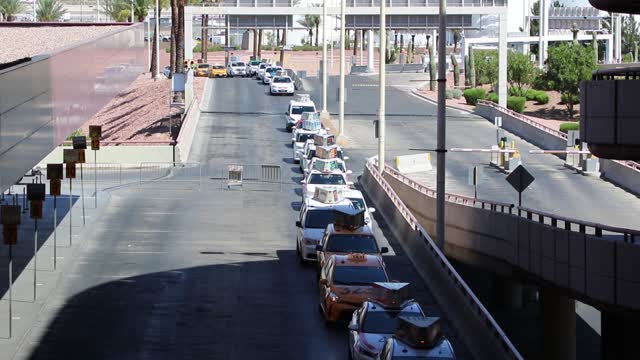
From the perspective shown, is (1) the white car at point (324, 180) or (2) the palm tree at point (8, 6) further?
(2) the palm tree at point (8, 6)

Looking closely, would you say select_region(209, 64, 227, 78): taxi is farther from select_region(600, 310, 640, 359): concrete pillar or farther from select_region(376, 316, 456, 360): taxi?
select_region(376, 316, 456, 360): taxi

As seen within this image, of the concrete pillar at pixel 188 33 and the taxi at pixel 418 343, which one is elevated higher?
the concrete pillar at pixel 188 33

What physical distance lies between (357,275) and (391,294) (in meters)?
3.22

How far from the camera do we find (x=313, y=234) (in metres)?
34.4

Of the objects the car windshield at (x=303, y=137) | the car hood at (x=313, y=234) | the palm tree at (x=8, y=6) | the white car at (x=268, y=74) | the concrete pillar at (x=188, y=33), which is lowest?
the car hood at (x=313, y=234)

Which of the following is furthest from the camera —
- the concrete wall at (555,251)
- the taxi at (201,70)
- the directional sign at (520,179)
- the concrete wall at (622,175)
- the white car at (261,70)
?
the taxi at (201,70)

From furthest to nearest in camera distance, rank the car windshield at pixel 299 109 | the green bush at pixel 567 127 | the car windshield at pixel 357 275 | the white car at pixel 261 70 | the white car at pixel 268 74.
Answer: the white car at pixel 261 70
the white car at pixel 268 74
the green bush at pixel 567 127
the car windshield at pixel 299 109
the car windshield at pixel 357 275

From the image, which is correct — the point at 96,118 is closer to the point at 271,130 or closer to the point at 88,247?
the point at 271,130

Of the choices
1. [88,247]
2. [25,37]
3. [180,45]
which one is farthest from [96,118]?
[88,247]

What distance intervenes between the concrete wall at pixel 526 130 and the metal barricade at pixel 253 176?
58.9 feet

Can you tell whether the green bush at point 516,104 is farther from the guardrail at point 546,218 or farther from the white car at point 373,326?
the white car at point 373,326

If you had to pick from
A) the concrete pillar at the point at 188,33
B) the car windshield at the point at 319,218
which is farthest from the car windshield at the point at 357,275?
the concrete pillar at the point at 188,33

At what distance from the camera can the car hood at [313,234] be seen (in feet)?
112

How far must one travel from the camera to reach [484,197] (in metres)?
52.2
